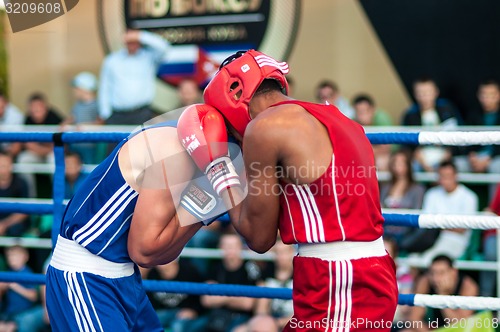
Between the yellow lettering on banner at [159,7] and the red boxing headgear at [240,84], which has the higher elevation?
the red boxing headgear at [240,84]

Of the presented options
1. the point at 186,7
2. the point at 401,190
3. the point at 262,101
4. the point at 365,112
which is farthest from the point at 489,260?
the point at 186,7

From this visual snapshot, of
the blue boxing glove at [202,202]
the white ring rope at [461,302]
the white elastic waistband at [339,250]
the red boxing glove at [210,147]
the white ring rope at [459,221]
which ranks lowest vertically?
the white ring rope at [461,302]

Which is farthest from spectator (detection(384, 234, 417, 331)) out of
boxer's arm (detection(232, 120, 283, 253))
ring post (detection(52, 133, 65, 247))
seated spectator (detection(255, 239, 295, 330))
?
boxer's arm (detection(232, 120, 283, 253))

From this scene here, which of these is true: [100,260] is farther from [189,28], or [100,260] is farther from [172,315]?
[189,28]

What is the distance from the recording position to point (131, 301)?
3.24 metres

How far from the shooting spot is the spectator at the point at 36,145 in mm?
8031

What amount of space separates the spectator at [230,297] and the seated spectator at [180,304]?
0.30 ft

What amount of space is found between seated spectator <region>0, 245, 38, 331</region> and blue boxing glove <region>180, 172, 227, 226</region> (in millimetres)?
3887

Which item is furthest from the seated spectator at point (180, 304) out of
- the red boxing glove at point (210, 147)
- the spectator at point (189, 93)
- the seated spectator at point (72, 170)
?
the red boxing glove at point (210, 147)

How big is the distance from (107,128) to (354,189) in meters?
5.05

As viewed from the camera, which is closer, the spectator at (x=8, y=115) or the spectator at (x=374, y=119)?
the spectator at (x=374, y=119)

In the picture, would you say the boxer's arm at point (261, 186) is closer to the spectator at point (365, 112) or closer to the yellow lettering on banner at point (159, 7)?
the spectator at point (365, 112)

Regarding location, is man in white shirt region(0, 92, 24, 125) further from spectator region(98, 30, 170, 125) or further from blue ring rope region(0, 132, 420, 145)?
blue ring rope region(0, 132, 420, 145)

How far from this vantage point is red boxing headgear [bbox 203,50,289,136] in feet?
9.87
